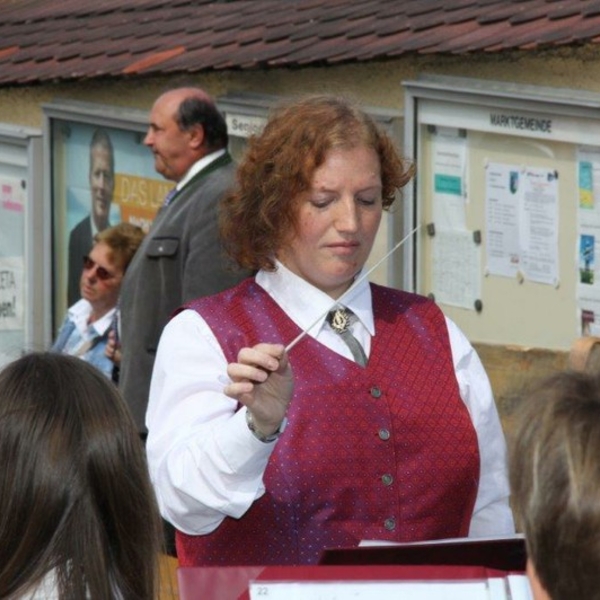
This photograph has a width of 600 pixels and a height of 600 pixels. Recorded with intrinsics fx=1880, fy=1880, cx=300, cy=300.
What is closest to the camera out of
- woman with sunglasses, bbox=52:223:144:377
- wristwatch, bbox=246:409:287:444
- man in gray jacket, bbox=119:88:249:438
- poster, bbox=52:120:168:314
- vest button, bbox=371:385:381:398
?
wristwatch, bbox=246:409:287:444

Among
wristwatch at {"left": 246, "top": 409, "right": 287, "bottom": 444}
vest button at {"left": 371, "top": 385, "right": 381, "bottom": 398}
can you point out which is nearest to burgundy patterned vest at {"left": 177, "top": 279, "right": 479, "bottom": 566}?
vest button at {"left": 371, "top": 385, "right": 381, "bottom": 398}

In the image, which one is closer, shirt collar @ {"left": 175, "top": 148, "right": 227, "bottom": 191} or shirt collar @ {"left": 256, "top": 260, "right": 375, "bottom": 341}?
shirt collar @ {"left": 256, "top": 260, "right": 375, "bottom": 341}

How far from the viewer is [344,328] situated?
369 cm

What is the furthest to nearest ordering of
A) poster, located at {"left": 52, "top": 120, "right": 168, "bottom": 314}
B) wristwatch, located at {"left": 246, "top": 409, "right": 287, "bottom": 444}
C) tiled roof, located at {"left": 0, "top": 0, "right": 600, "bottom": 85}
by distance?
poster, located at {"left": 52, "top": 120, "right": 168, "bottom": 314}, tiled roof, located at {"left": 0, "top": 0, "right": 600, "bottom": 85}, wristwatch, located at {"left": 246, "top": 409, "right": 287, "bottom": 444}

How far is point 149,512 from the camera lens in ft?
8.53

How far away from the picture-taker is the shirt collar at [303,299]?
3.65 meters

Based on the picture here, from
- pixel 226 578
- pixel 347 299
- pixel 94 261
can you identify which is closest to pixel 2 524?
pixel 226 578

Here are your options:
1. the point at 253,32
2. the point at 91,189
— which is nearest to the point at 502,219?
the point at 253,32

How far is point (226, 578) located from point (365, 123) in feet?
4.23

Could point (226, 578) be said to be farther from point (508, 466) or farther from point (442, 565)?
point (508, 466)

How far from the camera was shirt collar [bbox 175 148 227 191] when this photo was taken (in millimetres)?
6289

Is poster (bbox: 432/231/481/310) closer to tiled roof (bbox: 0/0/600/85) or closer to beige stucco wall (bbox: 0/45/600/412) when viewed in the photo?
beige stucco wall (bbox: 0/45/600/412)

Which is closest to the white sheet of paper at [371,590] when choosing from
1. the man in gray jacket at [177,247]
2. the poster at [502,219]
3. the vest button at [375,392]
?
the vest button at [375,392]

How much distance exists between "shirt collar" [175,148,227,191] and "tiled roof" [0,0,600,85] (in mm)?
898
